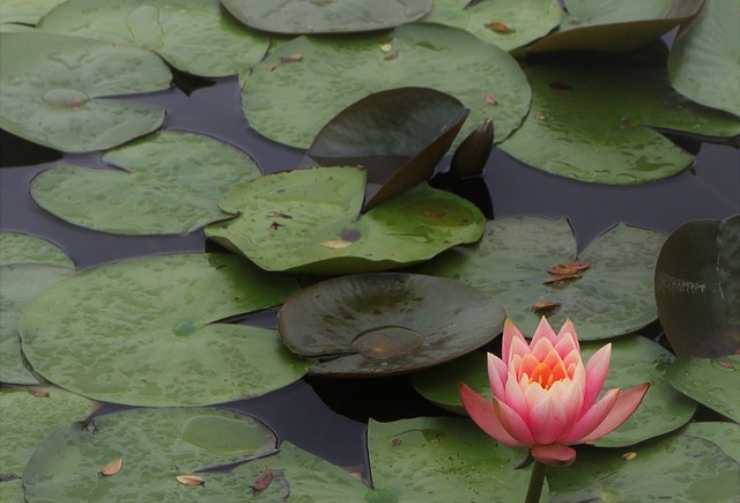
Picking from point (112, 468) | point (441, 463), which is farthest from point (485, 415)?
point (112, 468)

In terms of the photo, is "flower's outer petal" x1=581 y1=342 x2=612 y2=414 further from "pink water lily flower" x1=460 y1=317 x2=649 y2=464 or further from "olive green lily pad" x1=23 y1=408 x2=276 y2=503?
"olive green lily pad" x1=23 y1=408 x2=276 y2=503

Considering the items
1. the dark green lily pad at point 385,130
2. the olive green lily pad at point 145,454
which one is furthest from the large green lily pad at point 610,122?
the olive green lily pad at point 145,454

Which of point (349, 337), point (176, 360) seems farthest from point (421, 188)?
point (176, 360)

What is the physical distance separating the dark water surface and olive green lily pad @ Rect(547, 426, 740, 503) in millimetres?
267

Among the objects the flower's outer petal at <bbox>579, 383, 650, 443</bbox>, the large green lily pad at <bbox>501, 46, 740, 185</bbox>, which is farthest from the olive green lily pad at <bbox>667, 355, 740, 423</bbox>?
the large green lily pad at <bbox>501, 46, 740, 185</bbox>

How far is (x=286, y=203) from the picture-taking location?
2432mm

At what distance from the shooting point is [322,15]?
2988 mm

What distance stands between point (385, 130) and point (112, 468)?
3.19ft

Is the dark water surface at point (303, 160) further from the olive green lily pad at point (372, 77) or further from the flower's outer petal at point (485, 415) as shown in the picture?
the flower's outer petal at point (485, 415)

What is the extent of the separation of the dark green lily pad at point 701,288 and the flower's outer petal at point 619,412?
19.6 inches

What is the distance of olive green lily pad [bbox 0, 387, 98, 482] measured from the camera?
1.97 metres

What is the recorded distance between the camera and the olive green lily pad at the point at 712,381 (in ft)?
6.70

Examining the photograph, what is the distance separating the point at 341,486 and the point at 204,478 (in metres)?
0.21

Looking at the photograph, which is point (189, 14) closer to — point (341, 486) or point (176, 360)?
point (176, 360)
